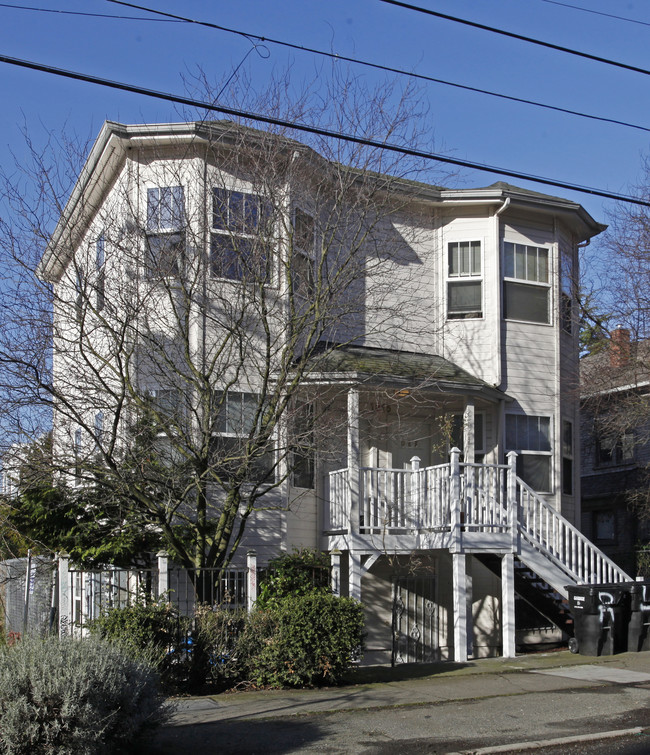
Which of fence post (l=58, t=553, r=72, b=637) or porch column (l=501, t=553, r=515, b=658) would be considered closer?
Result: fence post (l=58, t=553, r=72, b=637)

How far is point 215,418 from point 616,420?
1046cm

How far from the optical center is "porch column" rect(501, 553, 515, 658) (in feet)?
44.4

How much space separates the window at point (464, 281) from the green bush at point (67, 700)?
11368 mm

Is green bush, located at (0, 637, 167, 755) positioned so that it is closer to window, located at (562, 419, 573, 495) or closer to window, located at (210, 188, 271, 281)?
window, located at (210, 188, 271, 281)

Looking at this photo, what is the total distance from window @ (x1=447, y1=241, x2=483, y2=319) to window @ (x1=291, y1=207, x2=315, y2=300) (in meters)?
3.82

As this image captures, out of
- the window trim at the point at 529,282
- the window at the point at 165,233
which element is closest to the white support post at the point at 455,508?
the window trim at the point at 529,282

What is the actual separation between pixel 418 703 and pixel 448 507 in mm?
4652

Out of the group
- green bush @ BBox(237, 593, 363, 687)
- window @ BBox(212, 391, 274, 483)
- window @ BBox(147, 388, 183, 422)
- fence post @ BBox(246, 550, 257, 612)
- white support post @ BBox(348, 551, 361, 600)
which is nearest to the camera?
green bush @ BBox(237, 593, 363, 687)

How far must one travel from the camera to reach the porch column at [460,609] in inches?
517

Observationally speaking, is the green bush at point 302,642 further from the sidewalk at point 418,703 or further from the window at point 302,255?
the window at point 302,255

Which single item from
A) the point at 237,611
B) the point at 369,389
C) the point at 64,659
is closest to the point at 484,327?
the point at 369,389

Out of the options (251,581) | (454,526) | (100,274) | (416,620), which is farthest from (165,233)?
(416,620)

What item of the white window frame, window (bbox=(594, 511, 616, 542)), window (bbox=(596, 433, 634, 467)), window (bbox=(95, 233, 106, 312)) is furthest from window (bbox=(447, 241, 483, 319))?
window (bbox=(594, 511, 616, 542))

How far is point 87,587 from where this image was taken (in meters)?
11.4
